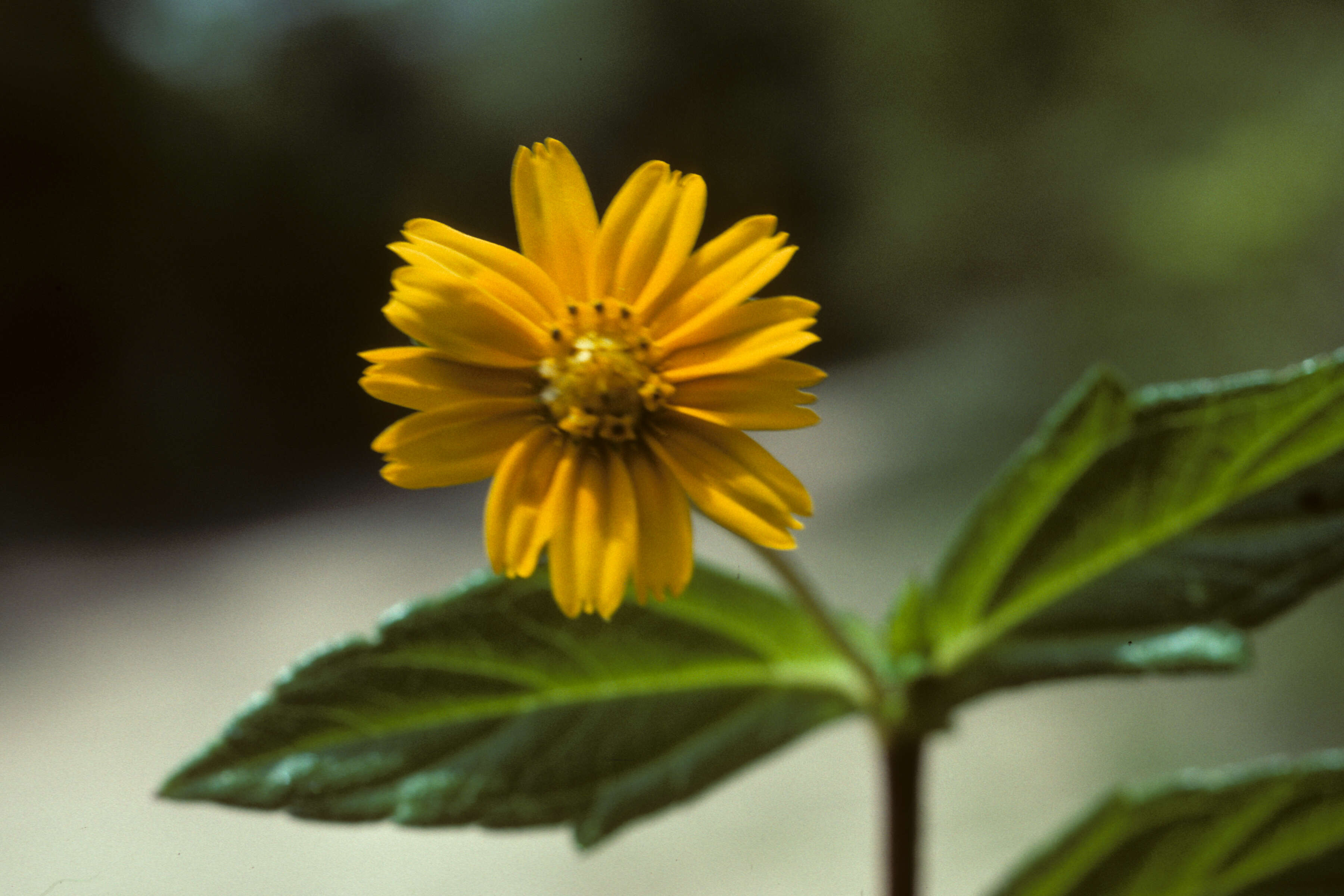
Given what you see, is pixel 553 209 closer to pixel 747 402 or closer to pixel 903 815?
pixel 747 402

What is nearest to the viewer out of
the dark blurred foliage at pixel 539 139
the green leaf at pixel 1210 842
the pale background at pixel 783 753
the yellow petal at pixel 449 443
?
the yellow petal at pixel 449 443

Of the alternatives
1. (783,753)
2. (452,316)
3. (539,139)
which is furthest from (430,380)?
(539,139)

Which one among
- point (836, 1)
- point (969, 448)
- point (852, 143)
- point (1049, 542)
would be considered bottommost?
point (1049, 542)

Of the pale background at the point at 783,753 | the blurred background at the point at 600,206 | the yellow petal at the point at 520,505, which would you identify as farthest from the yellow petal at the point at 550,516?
the blurred background at the point at 600,206

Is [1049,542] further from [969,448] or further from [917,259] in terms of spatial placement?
[917,259]

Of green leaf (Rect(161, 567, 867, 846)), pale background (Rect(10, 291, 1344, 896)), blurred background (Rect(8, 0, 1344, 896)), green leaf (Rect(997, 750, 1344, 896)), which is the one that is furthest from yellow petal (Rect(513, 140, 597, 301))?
blurred background (Rect(8, 0, 1344, 896))

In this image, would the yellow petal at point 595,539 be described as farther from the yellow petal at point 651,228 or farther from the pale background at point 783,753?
the pale background at point 783,753

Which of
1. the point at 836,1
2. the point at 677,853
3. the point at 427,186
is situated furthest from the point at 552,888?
the point at 836,1

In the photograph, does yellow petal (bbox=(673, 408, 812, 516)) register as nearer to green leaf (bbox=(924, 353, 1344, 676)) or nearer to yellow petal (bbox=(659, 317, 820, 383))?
yellow petal (bbox=(659, 317, 820, 383))
